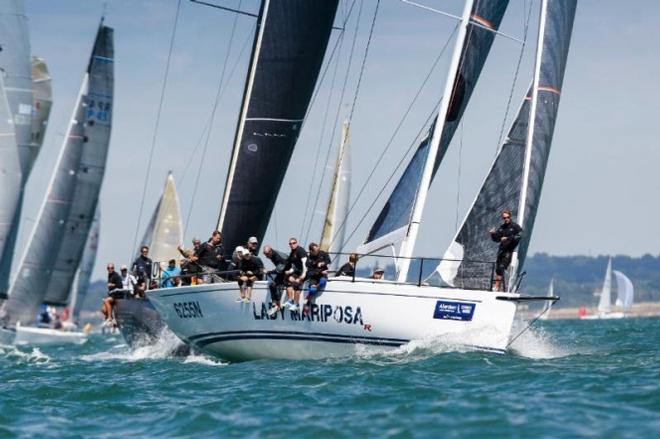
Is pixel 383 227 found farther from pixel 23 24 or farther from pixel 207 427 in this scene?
pixel 23 24

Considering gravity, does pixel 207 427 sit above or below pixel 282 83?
below

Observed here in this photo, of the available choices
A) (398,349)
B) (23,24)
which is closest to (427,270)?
(398,349)

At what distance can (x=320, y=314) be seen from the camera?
68.7 feet

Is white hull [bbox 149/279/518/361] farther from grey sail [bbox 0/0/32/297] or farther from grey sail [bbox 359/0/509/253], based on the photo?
grey sail [bbox 0/0/32/297]

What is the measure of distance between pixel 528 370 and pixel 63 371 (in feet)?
31.4

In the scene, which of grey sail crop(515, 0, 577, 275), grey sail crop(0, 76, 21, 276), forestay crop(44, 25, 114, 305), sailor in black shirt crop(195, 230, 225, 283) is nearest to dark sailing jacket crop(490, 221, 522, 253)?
grey sail crop(515, 0, 577, 275)

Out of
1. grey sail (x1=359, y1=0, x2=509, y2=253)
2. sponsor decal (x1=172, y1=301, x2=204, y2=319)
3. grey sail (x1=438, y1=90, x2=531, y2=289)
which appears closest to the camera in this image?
grey sail (x1=438, y1=90, x2=531, y2=289)

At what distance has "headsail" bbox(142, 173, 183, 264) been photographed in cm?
5762

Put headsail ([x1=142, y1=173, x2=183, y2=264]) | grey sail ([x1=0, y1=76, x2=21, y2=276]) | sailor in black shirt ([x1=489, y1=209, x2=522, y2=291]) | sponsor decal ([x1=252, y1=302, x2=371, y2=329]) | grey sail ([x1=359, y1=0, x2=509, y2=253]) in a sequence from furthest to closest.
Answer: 1. headsail ([x1=142, y1=173, x2=183, y2=264])
2. grey sail ([x1=0, y1=76, x2=21, y2=276])
3. grey sail ([x1=359, y1=0, x2=509, y2=253])
4. sailor in black shirt ([x1=489, y1=209, x2=522, y2=291])
5. sponsor decal ([x1=252, y1=302, x2=371, y2=329])

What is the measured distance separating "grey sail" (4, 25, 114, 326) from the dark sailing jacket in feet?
109

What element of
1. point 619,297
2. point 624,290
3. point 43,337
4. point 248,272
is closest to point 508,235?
point 248,272

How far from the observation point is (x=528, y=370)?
711 inches

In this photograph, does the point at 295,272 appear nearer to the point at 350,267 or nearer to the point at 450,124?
the point at 350,267

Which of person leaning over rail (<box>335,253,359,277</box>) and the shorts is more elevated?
the shorts
